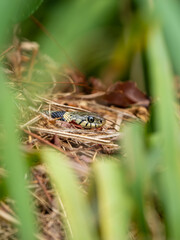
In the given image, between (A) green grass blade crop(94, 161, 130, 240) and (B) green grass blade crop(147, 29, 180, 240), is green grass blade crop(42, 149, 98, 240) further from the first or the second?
(B) green grass blade crop(147, 29, 180, 240)

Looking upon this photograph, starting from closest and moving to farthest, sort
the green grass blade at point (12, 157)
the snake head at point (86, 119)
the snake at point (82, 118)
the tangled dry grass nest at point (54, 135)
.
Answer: the green grass blade at point (12, 157) → the tangled dry grass nest at point (54, 135) → the snake at point (82, 118) → the snake head at point (86, 119)

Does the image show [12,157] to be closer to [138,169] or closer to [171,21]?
[138,169]

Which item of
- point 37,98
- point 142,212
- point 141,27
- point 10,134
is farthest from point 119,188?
point 37,98

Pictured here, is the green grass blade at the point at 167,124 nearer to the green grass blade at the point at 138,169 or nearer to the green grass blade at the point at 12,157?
the green grass blade at the point at 138,169

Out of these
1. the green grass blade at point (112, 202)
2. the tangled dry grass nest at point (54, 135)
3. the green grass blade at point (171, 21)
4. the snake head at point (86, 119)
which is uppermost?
the green grass blade at point (171, 21)

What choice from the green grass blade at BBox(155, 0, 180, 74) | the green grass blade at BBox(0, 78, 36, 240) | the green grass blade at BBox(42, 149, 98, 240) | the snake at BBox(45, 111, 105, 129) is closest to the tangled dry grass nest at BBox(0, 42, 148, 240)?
the snake at BBox(45, 111, 105, 129)

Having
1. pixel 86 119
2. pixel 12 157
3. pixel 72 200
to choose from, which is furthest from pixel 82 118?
pixel 12 157

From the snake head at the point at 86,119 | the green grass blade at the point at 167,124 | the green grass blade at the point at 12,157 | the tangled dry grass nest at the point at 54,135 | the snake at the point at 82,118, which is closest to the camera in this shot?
the green grass blade at the point at 12,157

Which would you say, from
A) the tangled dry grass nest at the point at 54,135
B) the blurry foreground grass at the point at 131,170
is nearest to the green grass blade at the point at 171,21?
the blurry foreground grass at the point at 131,170
